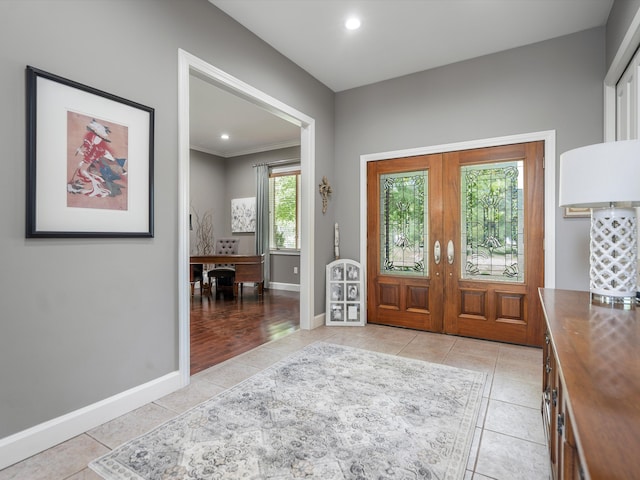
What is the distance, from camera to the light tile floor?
5.25 ft

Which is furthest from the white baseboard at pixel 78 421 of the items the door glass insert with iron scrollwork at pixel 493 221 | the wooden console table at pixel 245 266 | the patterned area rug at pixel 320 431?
the wooden console table at pixel 245 266

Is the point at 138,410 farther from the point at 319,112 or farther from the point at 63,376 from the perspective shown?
the point at 319,112

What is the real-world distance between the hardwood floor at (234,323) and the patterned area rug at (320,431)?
0.73 meters

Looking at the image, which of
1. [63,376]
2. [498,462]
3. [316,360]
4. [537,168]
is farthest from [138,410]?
[537,168]

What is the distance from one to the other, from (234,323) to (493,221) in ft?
10.5

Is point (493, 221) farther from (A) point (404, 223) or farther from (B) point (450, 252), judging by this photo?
(A) point (404, 223)

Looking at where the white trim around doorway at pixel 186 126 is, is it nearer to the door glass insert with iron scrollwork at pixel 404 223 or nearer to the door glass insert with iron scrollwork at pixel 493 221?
the door glass insert with iron scrollwork at pixel 404 223

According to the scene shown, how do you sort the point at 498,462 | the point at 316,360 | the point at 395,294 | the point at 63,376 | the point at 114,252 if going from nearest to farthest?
the point at 498,462 → the point at 63,376 → the point at 114,252 → the point at 316,360 → the point at 395,294

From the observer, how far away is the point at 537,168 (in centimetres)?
325

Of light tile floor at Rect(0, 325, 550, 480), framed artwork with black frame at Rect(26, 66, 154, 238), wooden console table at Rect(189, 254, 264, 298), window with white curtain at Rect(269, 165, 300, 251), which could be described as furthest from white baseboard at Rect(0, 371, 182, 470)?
window with white curtain at Rect(269, 165, 300, 251)

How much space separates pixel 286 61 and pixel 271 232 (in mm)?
4098

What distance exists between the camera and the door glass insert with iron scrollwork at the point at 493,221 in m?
3.37

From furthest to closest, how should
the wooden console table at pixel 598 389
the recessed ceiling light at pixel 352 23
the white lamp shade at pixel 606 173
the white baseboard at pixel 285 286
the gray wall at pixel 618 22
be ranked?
the white baseboard at pixel 285 286 < the recessed ceiling light at pixel 352 23 < the gray wall at pixel 618 22 < the white lamp shade at pixel 606 173 < the wooden console table at pixel 598 389

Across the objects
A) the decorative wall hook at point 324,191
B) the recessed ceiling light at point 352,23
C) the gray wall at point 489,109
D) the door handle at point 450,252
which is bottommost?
the door handle at point 450,252
